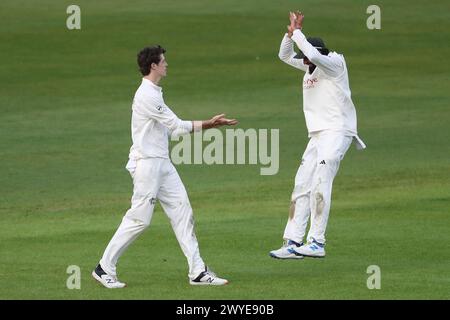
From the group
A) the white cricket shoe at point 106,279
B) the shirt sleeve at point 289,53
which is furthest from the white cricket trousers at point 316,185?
the white cricket shoe at point 106,279

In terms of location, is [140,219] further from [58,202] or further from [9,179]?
[9,179]

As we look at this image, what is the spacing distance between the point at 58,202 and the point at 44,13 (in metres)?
19.7

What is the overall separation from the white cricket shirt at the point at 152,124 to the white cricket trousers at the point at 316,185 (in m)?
2.17

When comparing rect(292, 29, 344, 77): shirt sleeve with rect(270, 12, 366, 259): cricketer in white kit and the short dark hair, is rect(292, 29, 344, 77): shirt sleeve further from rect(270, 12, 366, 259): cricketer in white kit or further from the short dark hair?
the short dark hair

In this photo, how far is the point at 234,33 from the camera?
36688mm

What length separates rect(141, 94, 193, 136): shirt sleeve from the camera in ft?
43.8

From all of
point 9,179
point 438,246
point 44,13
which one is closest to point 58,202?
point 9,179

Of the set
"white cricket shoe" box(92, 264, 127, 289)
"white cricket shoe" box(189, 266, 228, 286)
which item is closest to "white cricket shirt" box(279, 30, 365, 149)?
"white cricket shoe" box(189, 266, 228, 286)

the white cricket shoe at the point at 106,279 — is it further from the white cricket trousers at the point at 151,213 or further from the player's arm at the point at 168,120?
the player's arm at the point at 168,120

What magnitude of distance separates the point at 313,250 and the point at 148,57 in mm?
3097

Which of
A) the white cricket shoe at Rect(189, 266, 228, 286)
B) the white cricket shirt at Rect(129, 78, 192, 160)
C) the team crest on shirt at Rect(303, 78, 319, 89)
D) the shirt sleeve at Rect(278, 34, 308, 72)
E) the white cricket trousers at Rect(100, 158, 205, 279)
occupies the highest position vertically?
the shirt sleeve at Rect(278, 34, 308, 72)

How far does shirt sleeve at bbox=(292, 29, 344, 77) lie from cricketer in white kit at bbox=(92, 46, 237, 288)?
188 cm

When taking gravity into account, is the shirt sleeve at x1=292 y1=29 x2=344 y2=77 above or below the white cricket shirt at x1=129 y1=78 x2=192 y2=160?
above

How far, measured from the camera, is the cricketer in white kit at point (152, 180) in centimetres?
1339
